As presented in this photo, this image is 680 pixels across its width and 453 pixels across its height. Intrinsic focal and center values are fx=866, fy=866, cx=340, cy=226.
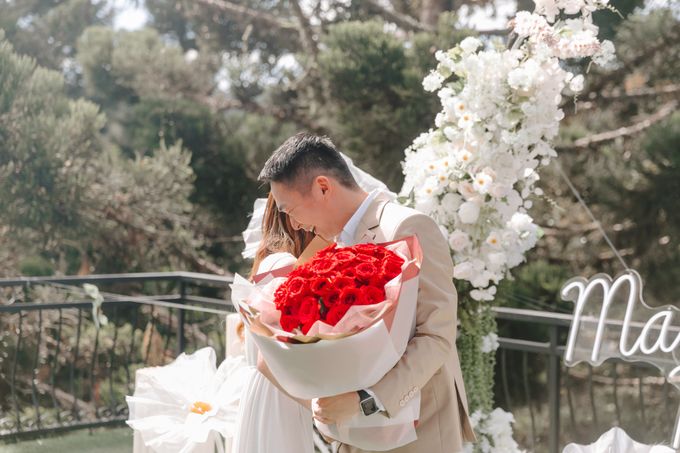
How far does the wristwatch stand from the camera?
1.64 meters

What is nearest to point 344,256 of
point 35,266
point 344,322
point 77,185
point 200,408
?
point 344,322

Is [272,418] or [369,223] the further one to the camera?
[272,418]

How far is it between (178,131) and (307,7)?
72.0 inches

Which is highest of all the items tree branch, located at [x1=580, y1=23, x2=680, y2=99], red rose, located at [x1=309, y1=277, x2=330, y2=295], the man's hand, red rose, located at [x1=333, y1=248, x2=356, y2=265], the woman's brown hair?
tree branch, located at [x1=580, y1=23, x2=680, y2=99]

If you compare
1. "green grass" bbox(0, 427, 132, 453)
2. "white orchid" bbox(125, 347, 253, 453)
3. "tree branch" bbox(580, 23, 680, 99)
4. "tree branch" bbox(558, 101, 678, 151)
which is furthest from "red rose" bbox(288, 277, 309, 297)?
"tree branch" bbox(580, 23, 680, 99)

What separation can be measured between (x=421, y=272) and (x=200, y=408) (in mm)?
1155

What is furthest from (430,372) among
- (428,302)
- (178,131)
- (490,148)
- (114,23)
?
(114,23)

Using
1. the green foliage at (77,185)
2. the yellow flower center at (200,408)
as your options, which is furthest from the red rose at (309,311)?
the green foliage at (77,185)

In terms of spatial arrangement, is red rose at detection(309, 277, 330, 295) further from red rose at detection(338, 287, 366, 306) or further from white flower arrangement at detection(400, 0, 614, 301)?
white flower arrangement at detection(400, 0, 614, 301)

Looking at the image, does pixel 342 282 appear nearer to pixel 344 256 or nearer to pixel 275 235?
pixel 344 256

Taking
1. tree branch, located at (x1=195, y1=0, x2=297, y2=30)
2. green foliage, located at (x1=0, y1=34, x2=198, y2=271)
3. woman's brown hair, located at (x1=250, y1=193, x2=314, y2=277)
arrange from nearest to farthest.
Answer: woman's brown hair, located at (x1=250, y1=193, x2=314, y2=277)
green foliage, located at (x1=0, y1=34, x2=198, y2=271)
tree branch, located at (x1=195, y1=0, x2=297, y2=30)

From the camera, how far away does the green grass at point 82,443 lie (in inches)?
170

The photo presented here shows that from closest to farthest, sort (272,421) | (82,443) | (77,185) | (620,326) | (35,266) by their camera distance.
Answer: (272,421), (620,326), (82,443), (77,185), (35,266)

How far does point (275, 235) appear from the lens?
2240mm
